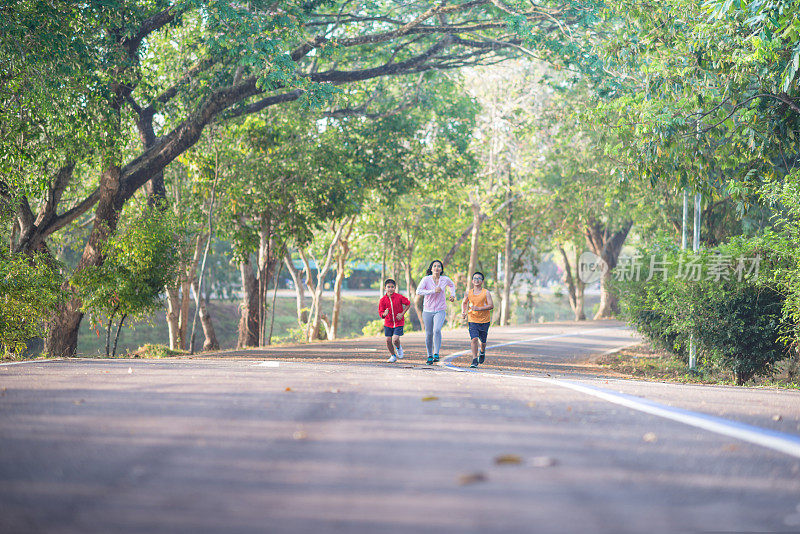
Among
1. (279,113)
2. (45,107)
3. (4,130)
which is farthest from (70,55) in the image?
(279,113)

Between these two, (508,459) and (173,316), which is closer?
(508,459)

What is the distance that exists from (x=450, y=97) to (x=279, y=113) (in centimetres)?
561

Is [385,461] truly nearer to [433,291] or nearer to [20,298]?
[433,291]

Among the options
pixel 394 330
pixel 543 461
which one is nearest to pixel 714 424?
pixel 543 461

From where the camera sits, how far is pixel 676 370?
1728 cm

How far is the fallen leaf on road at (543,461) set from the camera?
4.29 metres

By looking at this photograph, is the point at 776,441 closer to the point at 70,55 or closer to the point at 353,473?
the point at 353,473

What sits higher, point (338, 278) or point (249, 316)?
point (338, 278)

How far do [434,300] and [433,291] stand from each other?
1.05ft

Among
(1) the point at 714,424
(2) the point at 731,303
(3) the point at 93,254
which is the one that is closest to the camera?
(1) the point at 714,424

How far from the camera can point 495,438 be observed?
5031 mm

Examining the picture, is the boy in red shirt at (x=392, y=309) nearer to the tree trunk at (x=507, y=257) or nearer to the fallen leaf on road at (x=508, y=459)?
the fallen leaf on road at (x=508, y=459)

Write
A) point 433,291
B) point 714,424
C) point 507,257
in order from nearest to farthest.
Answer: point 714,424
point 433,291
point 507,257

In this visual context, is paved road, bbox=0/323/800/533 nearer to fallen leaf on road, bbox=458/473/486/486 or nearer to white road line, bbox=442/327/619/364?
fallen leaf on road, bbox=458/473/486/486
